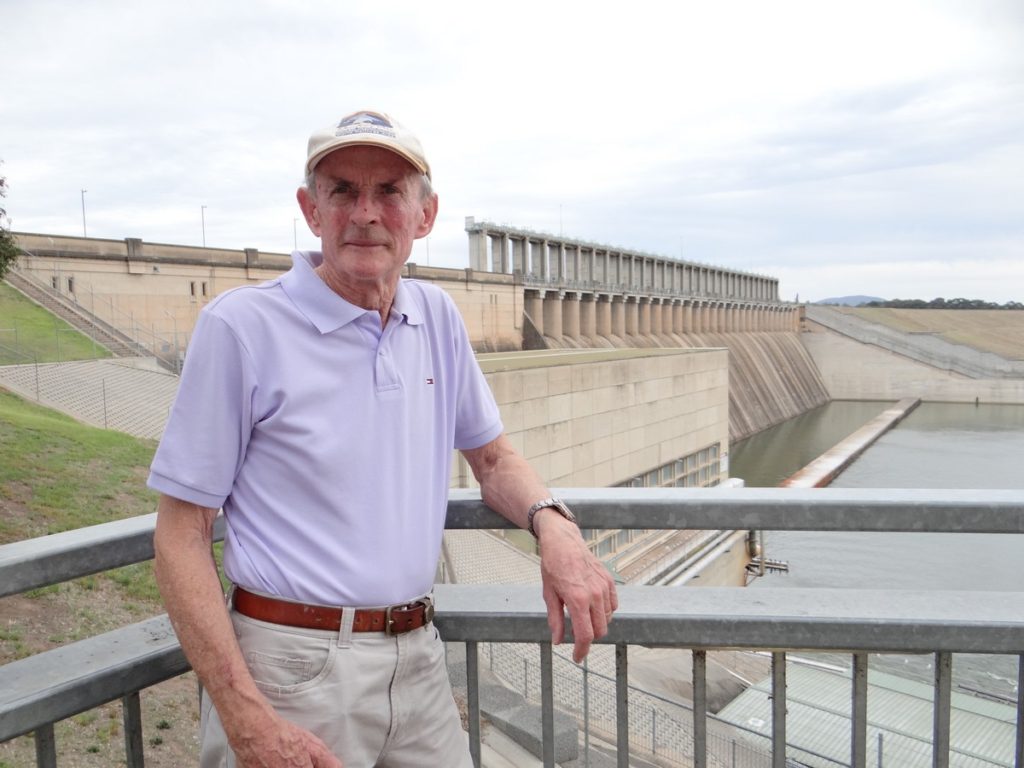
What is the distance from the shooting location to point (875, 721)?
9.10 meters

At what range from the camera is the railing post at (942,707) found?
1825 millimetres

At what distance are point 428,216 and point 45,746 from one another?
136 centimetres

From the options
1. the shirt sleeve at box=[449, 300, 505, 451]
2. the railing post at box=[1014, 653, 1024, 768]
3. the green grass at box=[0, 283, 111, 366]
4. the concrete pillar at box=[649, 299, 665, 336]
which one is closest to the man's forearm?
the shirt sleeve at box=[449, 300, 505, 451]

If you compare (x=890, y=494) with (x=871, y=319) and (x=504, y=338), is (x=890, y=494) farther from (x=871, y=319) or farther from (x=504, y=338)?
(x=871, y=319)

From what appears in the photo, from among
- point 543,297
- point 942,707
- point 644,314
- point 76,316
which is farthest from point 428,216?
point 644,314

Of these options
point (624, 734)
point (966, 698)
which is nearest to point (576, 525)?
point (624, 734)

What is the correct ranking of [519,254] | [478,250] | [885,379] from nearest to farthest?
[478,250] → [519,254] → [885,379]

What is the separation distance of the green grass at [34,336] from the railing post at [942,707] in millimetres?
18987

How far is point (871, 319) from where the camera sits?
73.9 metres

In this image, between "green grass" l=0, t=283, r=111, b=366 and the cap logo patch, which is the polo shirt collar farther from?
"green grass" l=0, t=283, r=111, b=366

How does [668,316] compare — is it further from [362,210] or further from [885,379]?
[362,210]

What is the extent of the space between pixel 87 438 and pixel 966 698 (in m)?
12.9

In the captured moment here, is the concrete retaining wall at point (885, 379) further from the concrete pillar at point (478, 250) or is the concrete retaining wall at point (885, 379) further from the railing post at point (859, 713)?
the railing post at point (859, 713)

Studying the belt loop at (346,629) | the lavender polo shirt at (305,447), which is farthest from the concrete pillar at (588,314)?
the belt loop at (346,629)
